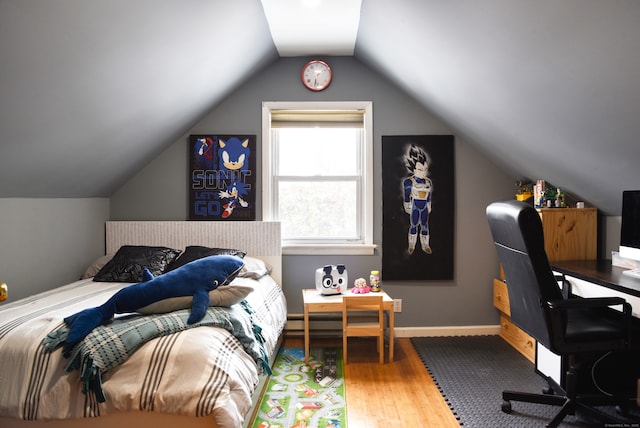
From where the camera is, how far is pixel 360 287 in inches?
141

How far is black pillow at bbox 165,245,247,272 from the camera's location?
3.38m

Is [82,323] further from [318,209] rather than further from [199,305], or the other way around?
[318,209]

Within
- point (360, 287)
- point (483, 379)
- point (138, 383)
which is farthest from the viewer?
point (360, 287)

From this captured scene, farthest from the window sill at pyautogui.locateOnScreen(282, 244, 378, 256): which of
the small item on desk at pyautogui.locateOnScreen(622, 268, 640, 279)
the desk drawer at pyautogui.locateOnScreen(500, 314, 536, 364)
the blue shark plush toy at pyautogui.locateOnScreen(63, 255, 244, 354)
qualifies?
the small item on desk at pyautogui.locateOnScreen(622, 268, 640, 279)

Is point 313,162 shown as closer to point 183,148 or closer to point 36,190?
point 183,148

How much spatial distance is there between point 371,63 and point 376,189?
1.06 meters

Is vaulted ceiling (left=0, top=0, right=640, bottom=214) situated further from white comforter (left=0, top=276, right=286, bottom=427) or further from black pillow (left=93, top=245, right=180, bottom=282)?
white comforter (left=0, top=276, right=286, bottom=427)

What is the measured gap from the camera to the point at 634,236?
8.22ft

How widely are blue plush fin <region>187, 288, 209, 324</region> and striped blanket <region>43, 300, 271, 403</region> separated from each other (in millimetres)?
24

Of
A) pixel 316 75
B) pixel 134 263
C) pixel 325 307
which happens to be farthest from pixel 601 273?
pixel 134 263

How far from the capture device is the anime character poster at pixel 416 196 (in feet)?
12.7

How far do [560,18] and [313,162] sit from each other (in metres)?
2.57

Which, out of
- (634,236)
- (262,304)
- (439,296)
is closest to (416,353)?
(439,296)

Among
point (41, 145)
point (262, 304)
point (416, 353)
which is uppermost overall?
point (41, 145)
